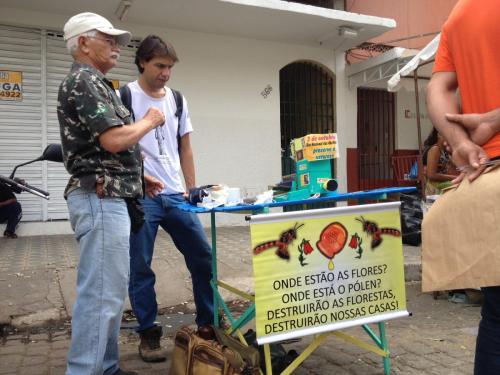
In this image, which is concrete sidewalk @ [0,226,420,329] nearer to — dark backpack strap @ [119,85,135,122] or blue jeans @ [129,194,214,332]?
blue jeans @ [129,194,214,332]

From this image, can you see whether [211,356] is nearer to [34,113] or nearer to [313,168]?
[313,168]

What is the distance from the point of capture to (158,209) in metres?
3.17

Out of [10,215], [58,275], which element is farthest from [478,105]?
[10,215]

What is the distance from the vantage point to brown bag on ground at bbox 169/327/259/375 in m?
2.45

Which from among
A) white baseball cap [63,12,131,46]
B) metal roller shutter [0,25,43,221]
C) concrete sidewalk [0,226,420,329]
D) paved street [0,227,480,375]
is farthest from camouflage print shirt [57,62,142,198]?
metal roller shutter [0,25,43,221]

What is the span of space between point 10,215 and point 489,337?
704 cm

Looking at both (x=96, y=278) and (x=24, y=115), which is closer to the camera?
(x=96, y=278)

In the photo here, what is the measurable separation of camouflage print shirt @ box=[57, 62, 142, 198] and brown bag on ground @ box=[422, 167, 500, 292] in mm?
1417

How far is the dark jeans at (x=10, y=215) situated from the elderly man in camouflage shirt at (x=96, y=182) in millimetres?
5445

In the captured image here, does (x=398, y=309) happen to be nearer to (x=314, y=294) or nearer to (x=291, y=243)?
(x=314, y=294)

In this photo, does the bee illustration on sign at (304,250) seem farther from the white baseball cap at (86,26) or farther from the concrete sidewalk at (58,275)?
the concrete sidewalk at (58,275)

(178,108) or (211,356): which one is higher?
(178,108)

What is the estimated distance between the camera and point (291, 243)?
2.53 m

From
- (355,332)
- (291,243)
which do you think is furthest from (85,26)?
(355,332)
